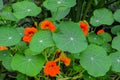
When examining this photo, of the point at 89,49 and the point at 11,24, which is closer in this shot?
the point at 89,49

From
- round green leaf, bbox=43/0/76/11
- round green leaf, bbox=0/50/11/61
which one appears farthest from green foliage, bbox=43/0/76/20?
round green leaf, bbox=0/50/11/61

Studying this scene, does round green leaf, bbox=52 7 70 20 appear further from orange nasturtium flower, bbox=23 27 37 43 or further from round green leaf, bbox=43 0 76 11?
orange nasturtium flower, bbox=23 27 37 43

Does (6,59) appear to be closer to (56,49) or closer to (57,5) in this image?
(56,49)

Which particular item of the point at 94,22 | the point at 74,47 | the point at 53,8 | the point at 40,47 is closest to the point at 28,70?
the point at 40,47

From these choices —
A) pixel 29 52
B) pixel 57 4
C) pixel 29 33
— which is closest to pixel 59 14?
pixel 57 4

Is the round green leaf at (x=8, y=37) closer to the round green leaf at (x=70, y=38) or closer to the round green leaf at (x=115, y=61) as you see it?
the round green leaf at (x=70, y=38)

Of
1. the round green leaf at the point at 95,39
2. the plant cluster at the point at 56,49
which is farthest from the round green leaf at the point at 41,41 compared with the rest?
the round green leaf at the point at 95,39

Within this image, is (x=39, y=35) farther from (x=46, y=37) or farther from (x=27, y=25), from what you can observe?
(x=27, y=25)

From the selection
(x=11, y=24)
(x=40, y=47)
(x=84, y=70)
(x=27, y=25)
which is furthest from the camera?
(x=27, y=25)
